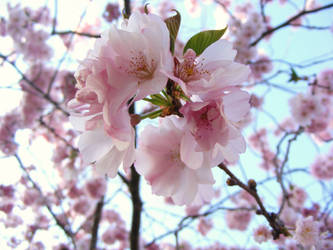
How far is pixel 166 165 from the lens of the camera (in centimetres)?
62

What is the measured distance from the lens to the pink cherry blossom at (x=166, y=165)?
0.60 metres

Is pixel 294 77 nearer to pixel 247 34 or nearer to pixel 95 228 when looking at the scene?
pixel 247 34

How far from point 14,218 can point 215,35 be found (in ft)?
13.0

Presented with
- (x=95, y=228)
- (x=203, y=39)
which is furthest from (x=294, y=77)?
(x=95, y=228)

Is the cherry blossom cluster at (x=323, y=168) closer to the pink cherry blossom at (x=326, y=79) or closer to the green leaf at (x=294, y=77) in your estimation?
the pink cherry blossom at (x=326, y=79)

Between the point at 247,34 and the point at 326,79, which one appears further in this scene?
the point at 326,79

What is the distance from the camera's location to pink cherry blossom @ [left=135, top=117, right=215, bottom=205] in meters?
0.60

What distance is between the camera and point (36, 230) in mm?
3311

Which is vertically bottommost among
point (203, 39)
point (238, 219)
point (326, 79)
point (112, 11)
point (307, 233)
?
point (307, 233)

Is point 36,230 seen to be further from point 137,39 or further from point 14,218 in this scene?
point 137,39

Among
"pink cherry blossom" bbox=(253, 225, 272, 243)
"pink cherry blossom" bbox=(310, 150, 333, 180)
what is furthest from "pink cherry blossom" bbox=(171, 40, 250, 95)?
"pink cherry blossom" bbox=(310, 150, 333, 180)

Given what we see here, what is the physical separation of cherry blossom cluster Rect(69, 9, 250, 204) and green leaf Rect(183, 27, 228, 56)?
0.7 inches

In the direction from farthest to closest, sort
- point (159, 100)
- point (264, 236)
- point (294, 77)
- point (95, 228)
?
point (95, 228), point (294, 77), point (264, 236), point (159, 100)

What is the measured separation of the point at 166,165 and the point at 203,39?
1.01 ft
